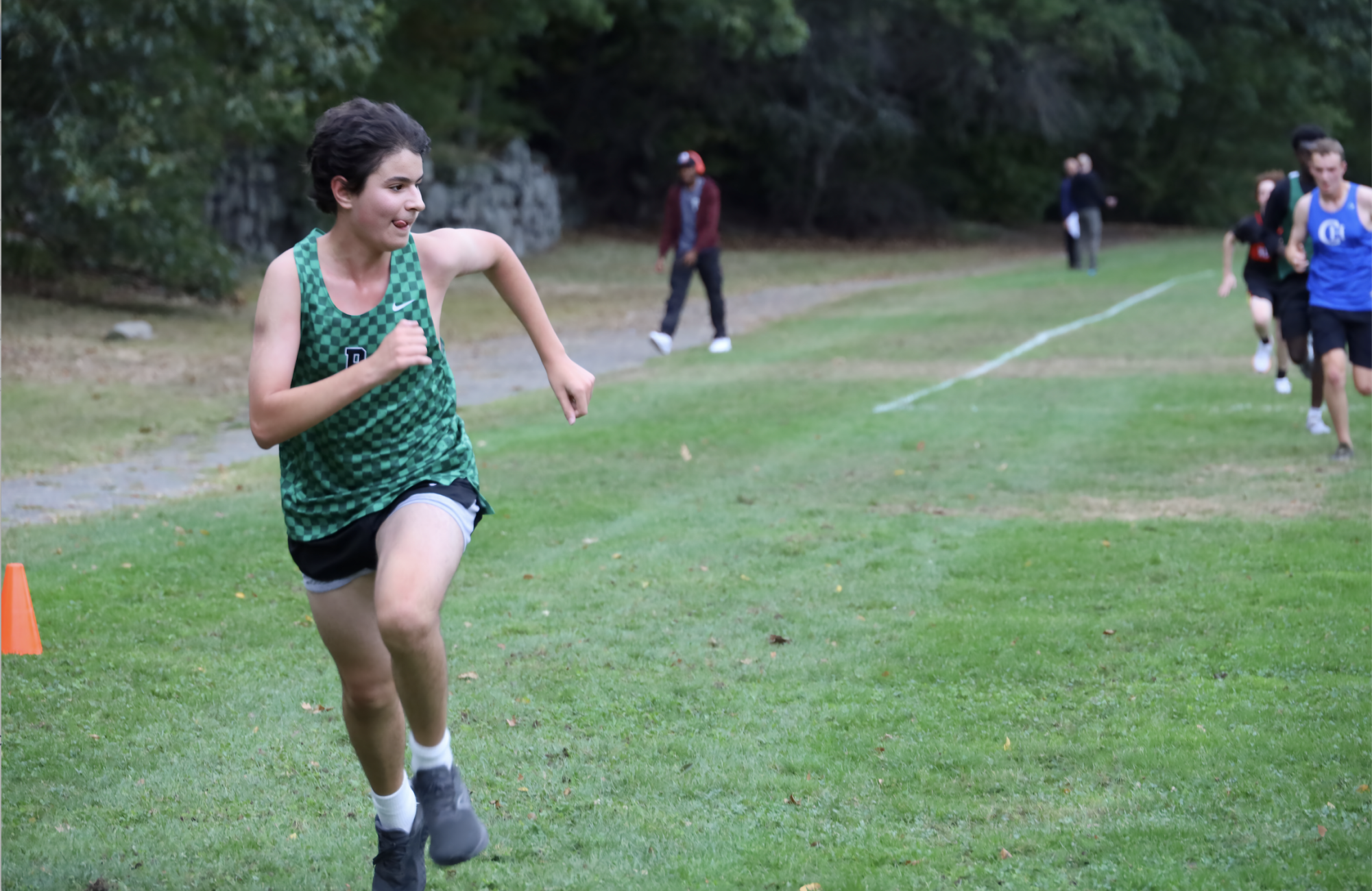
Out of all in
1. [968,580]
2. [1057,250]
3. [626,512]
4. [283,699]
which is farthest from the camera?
[1057,250]

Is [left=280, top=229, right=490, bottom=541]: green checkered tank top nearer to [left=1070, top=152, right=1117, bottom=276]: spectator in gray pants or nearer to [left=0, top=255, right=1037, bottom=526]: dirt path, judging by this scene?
[left=0, top=255, right=1037, bottom=526]: dirt path

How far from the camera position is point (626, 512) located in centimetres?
895

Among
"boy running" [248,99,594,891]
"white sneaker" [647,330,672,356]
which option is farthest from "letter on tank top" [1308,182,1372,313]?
"white sneaker" [647,330,672,356]

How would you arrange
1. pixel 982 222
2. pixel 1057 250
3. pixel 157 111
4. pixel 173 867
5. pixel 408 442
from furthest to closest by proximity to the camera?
1. pixel 982 222
2. pixel 1057 250
3. pixel 157 111
4. pixel 173 867
5. pixel 408 442

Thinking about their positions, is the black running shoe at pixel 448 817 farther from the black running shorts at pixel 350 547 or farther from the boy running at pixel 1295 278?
the boy running at pixel 1295 278

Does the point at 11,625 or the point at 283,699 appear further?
the point at 283,699

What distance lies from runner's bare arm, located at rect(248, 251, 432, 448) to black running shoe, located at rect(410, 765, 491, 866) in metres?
0.95

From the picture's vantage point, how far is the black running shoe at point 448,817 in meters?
3.73

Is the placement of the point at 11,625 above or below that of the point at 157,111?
below

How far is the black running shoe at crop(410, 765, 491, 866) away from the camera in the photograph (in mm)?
3727

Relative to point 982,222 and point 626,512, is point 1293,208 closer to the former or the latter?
point 626,512

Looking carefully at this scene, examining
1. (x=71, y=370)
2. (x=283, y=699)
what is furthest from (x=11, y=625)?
(x=71, y=370)

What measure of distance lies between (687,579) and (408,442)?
3.70 meters

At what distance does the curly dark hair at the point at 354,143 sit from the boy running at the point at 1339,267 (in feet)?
24.3
